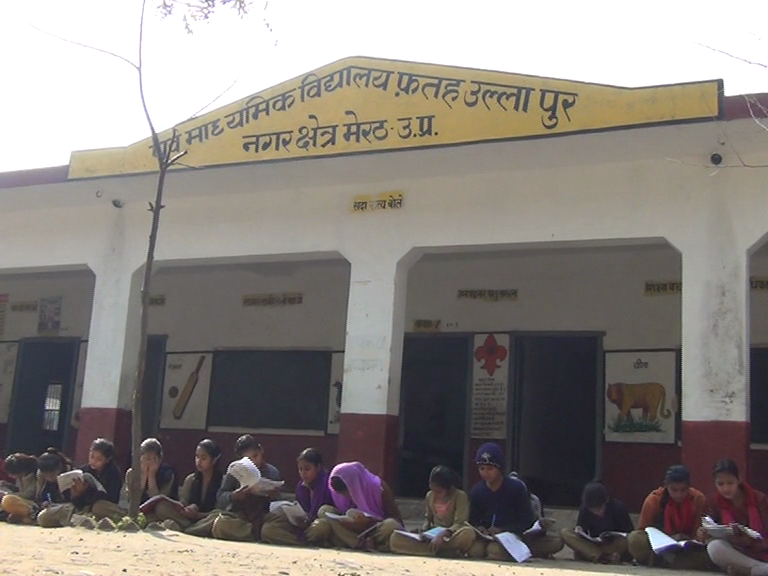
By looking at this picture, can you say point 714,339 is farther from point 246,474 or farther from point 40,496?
point 40,496

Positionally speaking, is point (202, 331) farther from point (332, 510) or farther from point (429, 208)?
point (332, 510)

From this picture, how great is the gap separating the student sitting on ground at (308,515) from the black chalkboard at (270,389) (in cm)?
429

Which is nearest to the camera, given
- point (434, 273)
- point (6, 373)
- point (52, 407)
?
point (434, 273)

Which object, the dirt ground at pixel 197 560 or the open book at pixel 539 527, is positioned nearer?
the dirt ground at pixel 197 560

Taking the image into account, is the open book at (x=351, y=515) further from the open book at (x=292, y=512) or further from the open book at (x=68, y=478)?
the open book at (x=68, y=478)

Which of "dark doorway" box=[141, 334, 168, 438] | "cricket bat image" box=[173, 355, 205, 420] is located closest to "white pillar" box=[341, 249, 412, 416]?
"cricket bat image" box=[173, 355, 205, 420]

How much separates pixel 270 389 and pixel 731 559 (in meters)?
7.59

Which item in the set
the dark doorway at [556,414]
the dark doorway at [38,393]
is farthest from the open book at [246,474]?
the dark doorway at [38,393]

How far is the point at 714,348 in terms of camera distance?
8172mm

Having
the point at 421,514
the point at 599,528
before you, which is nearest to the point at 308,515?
the point at 599,528

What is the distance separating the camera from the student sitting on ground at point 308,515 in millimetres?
7757

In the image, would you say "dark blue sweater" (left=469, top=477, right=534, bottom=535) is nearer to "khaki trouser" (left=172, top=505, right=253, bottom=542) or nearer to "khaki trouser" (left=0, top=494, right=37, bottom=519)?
"khaki trouser" (left=172, top=505, right=253, bottom=542)

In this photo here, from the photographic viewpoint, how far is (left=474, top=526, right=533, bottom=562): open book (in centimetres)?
713

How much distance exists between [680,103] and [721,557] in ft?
11.1
